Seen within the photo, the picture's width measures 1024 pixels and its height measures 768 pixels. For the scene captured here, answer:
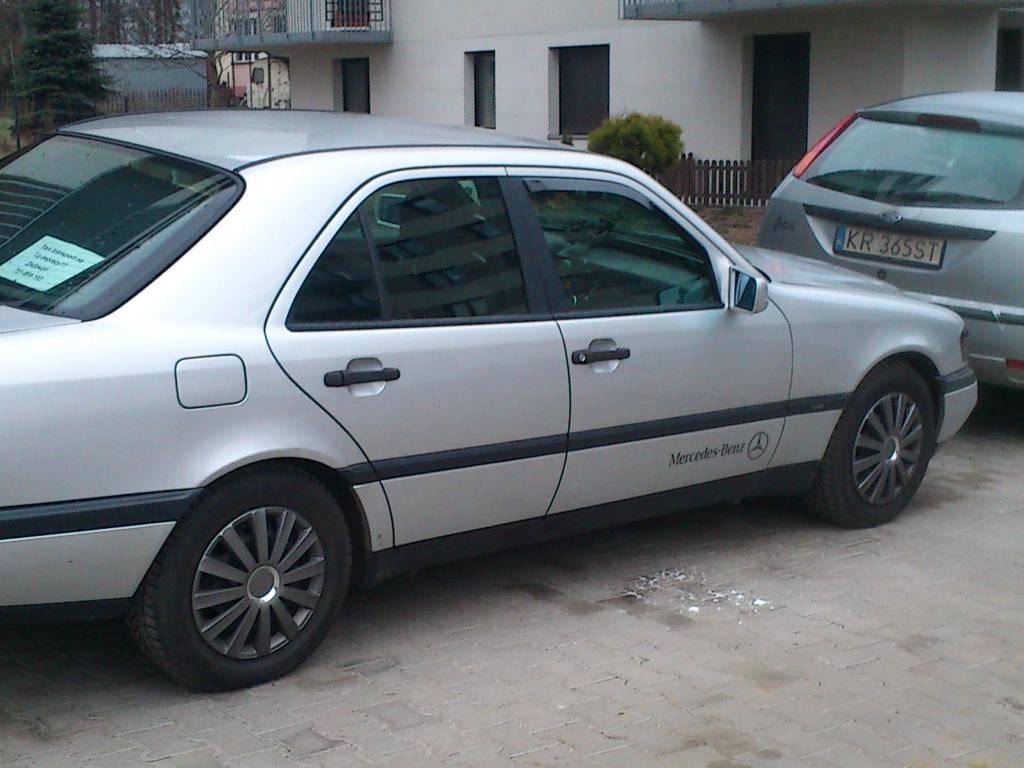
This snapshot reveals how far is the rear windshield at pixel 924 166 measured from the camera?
7.24m

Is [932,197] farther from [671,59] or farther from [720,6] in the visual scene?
[671,59]

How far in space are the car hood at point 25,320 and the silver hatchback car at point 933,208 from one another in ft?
15.4

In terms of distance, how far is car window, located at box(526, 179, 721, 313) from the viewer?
482 centimetres

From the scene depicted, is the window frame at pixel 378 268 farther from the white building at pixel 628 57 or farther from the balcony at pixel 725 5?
the white building at pixel 628 57

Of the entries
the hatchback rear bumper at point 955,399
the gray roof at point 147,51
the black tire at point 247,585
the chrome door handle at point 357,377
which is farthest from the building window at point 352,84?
the black tire at point 247,585

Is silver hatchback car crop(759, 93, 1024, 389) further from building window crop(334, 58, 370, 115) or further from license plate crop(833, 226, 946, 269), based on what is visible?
building window crop(334, 58, 370, 115)

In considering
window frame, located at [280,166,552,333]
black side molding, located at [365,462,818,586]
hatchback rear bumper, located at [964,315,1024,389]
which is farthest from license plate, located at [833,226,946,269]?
window frame, located at [280,166,552,333]

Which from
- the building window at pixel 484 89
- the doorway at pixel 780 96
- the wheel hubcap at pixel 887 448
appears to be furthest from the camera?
the building window at pixel 484 89

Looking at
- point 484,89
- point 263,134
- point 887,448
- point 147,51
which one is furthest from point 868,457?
point 147,51

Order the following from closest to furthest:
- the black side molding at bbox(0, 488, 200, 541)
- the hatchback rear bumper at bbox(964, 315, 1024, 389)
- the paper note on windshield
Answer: the black side molding at bbox(0, 488, 200, 541) → the paper note on windshield → the hatchback rear bumper at bbox(964, 315, 1024, 389)

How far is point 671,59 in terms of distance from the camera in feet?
82.9

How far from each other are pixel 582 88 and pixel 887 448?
73.8 feet

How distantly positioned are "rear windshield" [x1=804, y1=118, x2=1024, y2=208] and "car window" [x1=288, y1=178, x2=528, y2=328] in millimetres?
3414

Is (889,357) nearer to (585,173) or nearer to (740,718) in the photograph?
(585,173)
